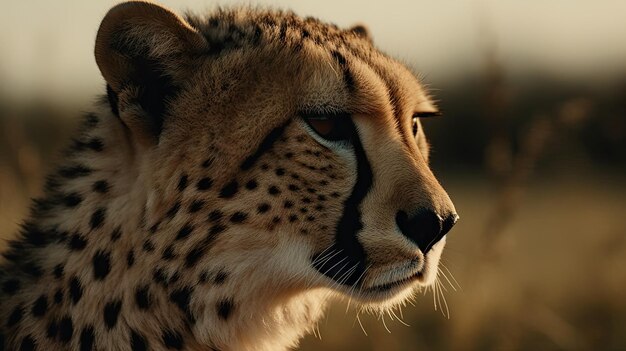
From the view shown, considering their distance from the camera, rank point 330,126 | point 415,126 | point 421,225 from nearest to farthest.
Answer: point 421,225, point 330,126, point 415,126

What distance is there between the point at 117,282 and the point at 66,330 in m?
0.15

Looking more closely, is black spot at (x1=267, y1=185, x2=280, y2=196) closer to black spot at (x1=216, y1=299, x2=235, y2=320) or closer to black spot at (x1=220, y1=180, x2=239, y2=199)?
black spot at (x1=220, y1=180, x2=239, y2=199)

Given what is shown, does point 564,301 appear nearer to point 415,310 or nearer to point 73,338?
point 415,310

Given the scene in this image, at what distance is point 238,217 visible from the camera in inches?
80.4

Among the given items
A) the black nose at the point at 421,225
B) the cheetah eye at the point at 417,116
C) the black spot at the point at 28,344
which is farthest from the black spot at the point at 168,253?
the cheetah eye at the point at 417,116

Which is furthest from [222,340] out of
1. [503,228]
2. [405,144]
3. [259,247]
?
[503,228]

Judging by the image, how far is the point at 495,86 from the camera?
3252 millimetres

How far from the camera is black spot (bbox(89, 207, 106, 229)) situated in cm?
206

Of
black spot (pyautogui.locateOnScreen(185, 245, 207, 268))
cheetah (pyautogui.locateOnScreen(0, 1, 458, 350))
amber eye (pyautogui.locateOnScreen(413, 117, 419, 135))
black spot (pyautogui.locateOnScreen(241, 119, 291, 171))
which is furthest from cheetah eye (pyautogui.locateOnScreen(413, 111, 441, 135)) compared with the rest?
black spot (pyautogui.locateOnScreen(185, 245, 207, 268))

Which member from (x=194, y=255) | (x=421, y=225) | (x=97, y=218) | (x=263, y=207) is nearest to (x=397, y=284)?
(x=421, y=225)

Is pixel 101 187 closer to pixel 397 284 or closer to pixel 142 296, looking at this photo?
pixel 142 296

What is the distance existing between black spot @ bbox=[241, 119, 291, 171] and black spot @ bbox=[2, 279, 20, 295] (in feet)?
1.85

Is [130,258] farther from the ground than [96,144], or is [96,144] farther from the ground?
[96,144]

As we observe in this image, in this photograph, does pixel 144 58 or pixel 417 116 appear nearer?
pixel 144 58
